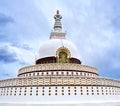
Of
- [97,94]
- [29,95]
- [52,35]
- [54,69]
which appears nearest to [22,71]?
[54,69]

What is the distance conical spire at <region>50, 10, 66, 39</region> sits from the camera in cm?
2491

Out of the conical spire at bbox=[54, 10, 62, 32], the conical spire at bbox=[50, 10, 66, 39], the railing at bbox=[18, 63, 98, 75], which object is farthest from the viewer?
the conical spire at bbox=[54, 10, 62, 32]

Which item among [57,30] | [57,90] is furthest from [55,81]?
[57,30]

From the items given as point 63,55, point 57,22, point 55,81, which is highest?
point 57,22

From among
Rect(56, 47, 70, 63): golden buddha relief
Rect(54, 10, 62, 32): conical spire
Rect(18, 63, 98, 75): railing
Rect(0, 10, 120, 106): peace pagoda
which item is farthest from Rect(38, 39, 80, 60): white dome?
Rect(0, 10, 120, 106): peace pagoda

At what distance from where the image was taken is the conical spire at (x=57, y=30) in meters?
24.9

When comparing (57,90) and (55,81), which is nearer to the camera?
(57,90)

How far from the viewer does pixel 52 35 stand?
25.0 meters

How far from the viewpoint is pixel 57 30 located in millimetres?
26422

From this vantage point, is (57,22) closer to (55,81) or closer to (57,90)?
(55,81)

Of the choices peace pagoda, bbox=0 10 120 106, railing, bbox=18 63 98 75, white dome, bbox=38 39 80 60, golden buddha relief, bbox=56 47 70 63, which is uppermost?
white dome, bbox=38 39 80 60

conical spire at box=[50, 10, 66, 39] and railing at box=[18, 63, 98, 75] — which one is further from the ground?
conical spire at box=[50, 10, 66, 39]

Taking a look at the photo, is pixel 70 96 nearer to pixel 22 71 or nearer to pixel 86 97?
pixel 86 97

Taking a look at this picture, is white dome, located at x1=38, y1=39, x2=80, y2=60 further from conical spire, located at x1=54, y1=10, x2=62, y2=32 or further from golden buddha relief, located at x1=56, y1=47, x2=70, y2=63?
conical spire, located at x1=54, y1=10, x2=62, y2=32
